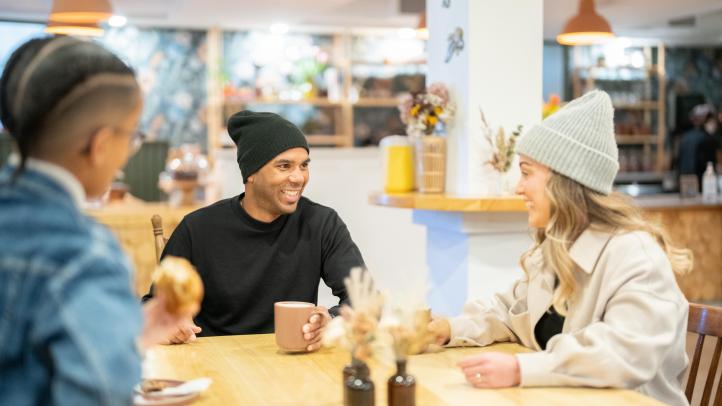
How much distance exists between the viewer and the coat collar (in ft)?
6.05

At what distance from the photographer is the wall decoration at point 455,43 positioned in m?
3.94

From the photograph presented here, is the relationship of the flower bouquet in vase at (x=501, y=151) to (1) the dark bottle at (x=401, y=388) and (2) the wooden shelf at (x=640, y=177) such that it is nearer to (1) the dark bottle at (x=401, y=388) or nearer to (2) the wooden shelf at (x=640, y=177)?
(1) the dark bottle at (x=401, y=388)

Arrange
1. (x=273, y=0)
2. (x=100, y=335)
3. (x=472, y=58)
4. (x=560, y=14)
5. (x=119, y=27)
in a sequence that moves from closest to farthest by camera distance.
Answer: (x=100, y=335) → (x=472, y=58) → (x=273, y=0) → (x=560, y=14) → (x=119, y=27)

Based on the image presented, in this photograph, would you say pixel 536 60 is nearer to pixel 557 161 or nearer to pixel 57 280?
pixel 557 161

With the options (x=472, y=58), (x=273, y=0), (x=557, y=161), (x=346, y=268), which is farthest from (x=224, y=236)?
(x=273, y=0)

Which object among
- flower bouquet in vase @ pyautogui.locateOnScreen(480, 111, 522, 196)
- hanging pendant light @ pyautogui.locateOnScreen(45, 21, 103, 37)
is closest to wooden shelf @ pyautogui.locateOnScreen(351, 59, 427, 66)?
hanging pendant light @ pyautogui.locateOnScreen(45, 21, 103, 37)

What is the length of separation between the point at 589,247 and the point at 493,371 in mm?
396

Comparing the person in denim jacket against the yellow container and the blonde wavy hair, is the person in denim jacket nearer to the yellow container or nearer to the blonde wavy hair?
the blonde wavy hair

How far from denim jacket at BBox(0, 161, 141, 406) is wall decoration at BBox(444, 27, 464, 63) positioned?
10.2 feet

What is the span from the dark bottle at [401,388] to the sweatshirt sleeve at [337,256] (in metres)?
1.01

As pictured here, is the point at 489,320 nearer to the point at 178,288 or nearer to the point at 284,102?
the point at 178,288

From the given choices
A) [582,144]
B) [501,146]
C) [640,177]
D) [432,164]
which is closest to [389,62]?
[640,177]

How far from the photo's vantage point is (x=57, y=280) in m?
0.97

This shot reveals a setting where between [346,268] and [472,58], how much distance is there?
5.67ft
